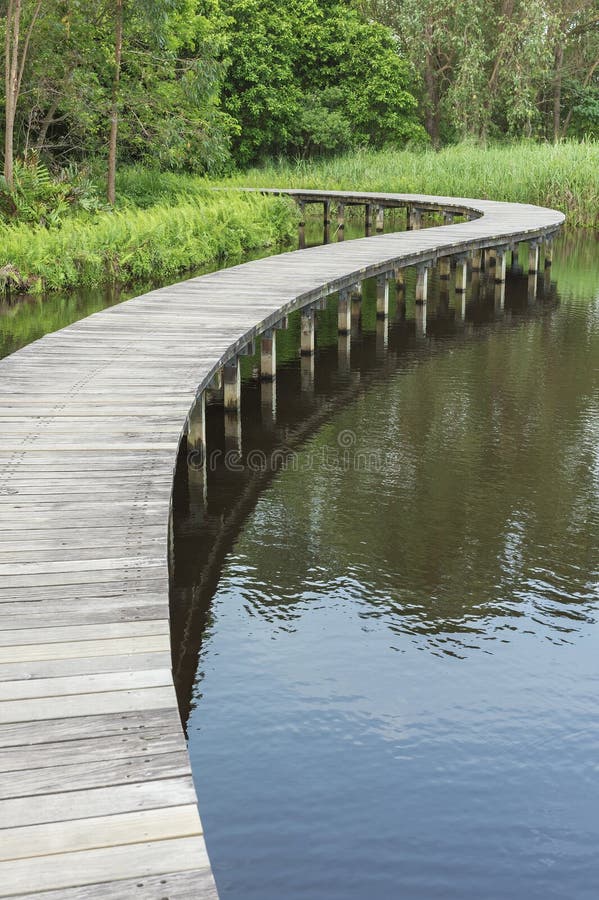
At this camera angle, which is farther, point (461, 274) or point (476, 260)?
point (476, 260)

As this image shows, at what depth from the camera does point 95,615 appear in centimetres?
484

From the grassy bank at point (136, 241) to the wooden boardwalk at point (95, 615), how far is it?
896 cm

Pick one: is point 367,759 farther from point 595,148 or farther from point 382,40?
point 382,40

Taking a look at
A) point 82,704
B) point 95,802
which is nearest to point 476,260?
point 82,704

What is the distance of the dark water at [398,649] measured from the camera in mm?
4879

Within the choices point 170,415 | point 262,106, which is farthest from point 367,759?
point 262,106

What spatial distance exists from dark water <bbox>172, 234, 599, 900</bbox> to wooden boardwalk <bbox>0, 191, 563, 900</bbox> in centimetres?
105

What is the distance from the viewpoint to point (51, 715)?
156 inches

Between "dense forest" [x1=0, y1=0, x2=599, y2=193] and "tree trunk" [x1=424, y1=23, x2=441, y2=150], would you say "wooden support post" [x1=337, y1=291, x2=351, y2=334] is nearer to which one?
"dense forest" [x1=0, y1=0, x2=599, y2=193]

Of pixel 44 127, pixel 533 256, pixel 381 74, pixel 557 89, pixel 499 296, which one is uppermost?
pixel 381 74

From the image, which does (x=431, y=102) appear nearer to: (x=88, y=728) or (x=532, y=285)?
(x=532, y=285)

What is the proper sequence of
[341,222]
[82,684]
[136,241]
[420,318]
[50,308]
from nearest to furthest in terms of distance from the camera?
1. [82,684]
2. [50,308]
3. [420,318]
4. [136,241]
5. [341,222]

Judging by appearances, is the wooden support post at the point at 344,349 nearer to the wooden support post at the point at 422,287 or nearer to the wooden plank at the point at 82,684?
the wooden support post at the point at 422,287

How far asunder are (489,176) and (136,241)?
12672 mm
